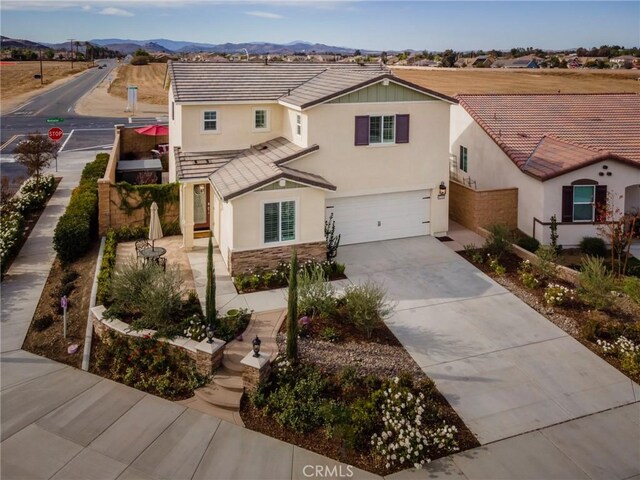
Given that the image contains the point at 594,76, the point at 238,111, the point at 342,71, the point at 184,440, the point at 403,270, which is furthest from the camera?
the point at 594,76

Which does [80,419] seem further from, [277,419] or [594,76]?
[594,76]

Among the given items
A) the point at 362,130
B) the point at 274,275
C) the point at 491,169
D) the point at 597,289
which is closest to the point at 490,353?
the point at 597,289

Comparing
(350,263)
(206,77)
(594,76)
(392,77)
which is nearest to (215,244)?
(350,263)

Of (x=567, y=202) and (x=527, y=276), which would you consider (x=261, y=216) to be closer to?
(x=527, y=276)

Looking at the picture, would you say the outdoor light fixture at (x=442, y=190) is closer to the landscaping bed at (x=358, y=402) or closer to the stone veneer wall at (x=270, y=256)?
the stone veneer wall at (x=270, y=256)

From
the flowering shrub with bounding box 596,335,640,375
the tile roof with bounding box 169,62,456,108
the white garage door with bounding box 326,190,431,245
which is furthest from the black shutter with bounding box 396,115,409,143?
the flowering shrub with bounding box 596,335,640,375

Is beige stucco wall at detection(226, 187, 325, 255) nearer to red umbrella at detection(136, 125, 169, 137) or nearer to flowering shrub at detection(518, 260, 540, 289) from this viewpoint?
flowering shrub at detection(518, 260, 540, 289)

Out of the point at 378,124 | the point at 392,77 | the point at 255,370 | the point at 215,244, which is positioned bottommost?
the point at 255,370
